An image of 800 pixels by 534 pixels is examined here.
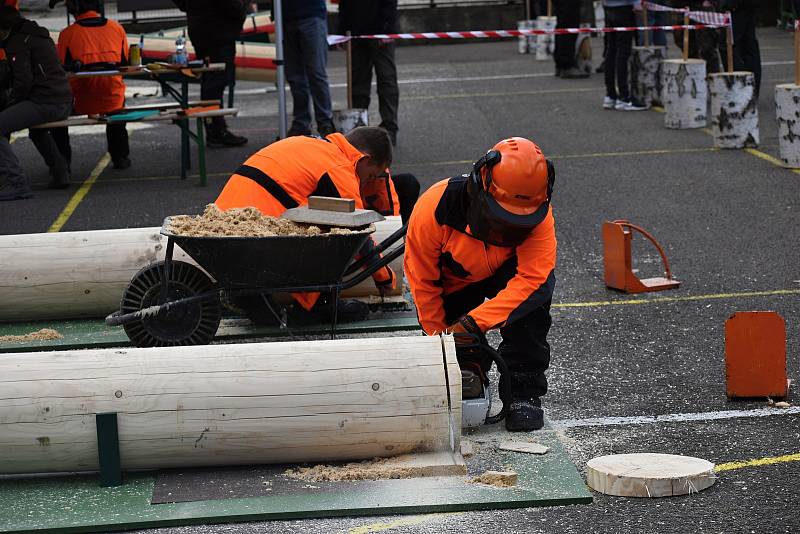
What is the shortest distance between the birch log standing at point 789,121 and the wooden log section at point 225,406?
22.5ft

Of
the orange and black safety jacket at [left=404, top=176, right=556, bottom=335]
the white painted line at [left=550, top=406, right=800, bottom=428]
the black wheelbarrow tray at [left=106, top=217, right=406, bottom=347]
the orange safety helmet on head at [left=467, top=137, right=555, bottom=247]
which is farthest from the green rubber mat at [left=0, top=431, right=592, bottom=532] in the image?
the black wheelbarrow tray at [left=106, top=217, right=406, bottom=347]

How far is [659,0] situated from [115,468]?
44.4ft

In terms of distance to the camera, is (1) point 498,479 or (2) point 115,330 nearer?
(1) point 498,479

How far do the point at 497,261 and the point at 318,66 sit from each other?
7287 mm

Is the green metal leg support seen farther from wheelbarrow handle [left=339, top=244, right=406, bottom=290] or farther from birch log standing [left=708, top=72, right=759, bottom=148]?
wheelbarrow handle [left=339, top=244, right=406, bottom=290]

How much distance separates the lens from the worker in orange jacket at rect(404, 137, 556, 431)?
16.5 ft

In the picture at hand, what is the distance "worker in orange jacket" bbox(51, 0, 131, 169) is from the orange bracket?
5748 millimetres

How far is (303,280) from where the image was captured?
634 centimetres

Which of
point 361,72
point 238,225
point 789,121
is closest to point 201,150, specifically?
point 361,72

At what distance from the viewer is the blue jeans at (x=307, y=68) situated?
12.3 metres

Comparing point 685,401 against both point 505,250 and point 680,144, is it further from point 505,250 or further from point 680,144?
point 680,144

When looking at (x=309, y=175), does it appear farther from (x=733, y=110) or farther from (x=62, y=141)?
(x=733, y=110)

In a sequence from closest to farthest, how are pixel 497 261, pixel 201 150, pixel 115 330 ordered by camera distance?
pixel 497 261 < pixel 115 330 < pixel 201 150

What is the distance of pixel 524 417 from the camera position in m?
5.33
